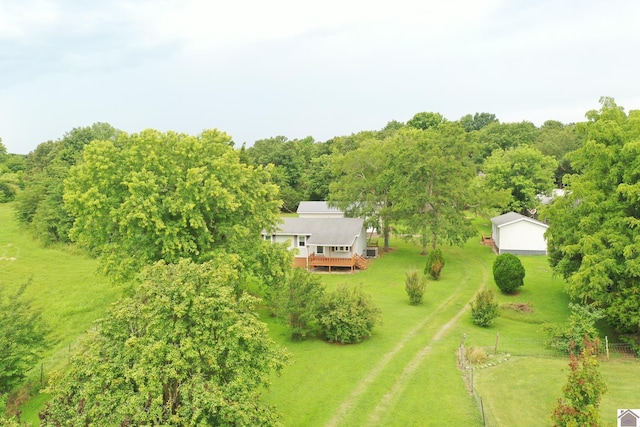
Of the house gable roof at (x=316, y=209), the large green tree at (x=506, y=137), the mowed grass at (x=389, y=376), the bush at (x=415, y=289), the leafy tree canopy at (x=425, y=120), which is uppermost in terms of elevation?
the leafy tree canopy at (x=425, y=120)

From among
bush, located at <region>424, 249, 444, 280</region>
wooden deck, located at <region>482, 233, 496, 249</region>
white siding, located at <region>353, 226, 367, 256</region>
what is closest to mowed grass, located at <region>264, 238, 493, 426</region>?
bush, located at <region>424, 249, 444, 280</region>

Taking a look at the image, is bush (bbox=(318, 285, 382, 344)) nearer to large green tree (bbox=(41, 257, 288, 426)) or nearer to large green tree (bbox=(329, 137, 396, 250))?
large green tree (bbox=(41, 257, 288, 426))

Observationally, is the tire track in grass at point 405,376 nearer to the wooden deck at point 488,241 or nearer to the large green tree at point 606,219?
the large green tree at point 606,219

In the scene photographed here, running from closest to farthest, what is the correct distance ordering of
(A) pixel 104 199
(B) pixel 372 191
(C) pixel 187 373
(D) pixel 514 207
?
(C) pixel 187 373 < (A) pixel 104 199 < (B) pixel 372 191 < (D) pixel 514 207

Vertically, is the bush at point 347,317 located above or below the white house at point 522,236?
below

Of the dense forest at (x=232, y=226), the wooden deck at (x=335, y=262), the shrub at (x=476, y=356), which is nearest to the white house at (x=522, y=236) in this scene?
the dense forest at (x=232, y=226)

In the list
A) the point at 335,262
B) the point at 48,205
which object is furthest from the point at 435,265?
the point at 48,205

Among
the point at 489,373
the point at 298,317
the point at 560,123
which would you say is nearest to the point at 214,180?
the point at 298,317

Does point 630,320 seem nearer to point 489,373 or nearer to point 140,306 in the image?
point 489,373
